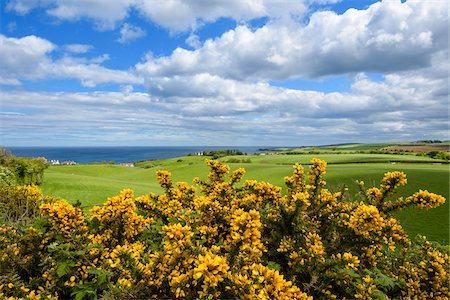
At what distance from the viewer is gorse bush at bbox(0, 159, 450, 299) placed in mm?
2781

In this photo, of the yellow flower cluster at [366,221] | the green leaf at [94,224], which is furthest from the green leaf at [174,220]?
A: the yellow flower cluster at [366,221]

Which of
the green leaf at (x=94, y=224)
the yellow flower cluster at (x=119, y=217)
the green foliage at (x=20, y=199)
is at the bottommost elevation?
the green foliage at (x=20, y=199)

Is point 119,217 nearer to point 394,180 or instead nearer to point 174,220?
point 174,220

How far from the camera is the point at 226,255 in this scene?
307 cm

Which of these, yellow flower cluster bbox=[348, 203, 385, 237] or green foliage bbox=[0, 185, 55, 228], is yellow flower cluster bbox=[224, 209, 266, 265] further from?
green foliage bbox=[0, 185, 55, 228]

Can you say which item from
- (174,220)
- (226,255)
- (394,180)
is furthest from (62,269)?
(394,180)

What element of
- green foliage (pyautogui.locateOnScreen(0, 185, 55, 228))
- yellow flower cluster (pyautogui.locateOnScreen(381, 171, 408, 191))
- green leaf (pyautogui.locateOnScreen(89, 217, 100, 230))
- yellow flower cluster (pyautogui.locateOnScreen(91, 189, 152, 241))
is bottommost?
green foliage (pyautogui.locateOnScreen(0, 185, 55, 228))

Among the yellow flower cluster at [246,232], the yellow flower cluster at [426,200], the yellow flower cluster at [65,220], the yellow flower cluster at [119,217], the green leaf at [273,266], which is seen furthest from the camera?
the yellow flower cluster at [426,200]

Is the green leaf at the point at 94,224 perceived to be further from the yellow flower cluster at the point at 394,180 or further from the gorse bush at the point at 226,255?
the yellow flower cluster at the point at 394,180

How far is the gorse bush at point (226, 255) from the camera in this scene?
2.78 meters

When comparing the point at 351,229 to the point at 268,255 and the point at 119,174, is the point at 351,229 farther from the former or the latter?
the point at 119,174

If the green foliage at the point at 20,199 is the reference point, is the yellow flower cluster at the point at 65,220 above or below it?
above

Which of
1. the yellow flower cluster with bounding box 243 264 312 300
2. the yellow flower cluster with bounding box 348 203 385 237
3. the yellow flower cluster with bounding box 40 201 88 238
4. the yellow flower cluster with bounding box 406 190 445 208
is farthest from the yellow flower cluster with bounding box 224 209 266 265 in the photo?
the yellow flower cluster with bounding box 406 190 445 208

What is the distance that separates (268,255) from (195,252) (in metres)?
1.60
